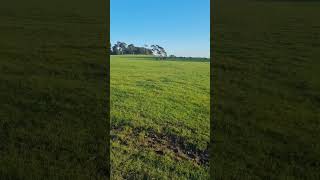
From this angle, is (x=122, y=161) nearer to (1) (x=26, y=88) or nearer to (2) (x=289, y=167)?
(2) (x=289, y=167)

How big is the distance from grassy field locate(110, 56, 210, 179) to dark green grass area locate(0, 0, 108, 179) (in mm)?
449

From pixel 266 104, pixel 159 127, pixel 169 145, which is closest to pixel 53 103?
pixel 159 127

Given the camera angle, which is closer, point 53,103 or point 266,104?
point 53,103

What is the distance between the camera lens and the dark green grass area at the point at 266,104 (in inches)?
326

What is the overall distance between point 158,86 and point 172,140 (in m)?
6.38

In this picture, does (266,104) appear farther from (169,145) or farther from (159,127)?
(169,145)

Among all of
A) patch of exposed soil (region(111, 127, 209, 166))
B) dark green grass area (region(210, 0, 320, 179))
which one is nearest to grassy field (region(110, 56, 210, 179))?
patch of exposed soil (region(111, 127, 209, 166))

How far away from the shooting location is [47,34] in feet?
75.6

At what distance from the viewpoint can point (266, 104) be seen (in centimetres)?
1230

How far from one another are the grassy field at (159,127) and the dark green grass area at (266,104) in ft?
1.38

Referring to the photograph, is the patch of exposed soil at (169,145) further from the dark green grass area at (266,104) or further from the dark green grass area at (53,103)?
the dark green grass area at (53,103)

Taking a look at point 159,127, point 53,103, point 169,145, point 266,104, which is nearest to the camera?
point 169,145

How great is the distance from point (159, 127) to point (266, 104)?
3876mm

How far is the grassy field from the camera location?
779cm
